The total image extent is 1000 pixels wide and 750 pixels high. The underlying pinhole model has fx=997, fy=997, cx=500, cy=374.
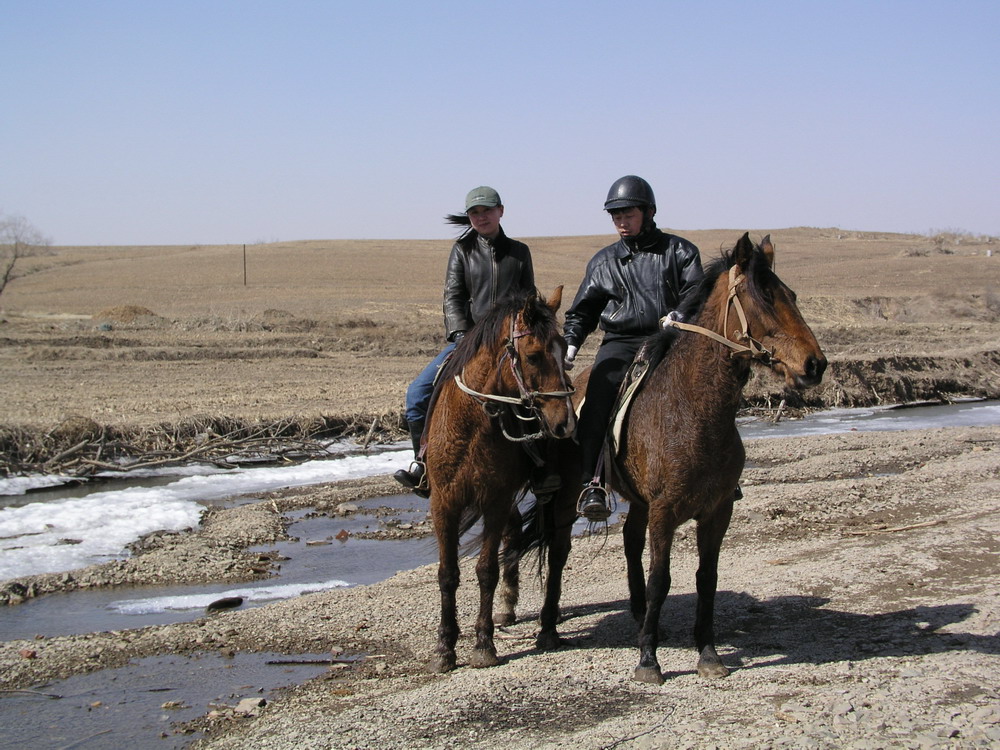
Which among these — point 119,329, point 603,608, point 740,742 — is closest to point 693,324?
point 740,742

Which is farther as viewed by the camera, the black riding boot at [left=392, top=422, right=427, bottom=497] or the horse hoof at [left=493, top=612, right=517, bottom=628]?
the horse hoof at [left=493, top=612, right=517, bottom=628]

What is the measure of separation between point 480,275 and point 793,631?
3434mm

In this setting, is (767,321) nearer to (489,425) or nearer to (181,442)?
(489,425)

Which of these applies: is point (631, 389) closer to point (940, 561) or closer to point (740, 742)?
point (740, 742)

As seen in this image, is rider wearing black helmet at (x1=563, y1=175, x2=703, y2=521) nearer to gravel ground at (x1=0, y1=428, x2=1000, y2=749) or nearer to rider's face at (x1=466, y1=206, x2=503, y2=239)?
rider's face at (x1=466, y1=206, x2=503, y2=239)

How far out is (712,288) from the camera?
6.35 meters

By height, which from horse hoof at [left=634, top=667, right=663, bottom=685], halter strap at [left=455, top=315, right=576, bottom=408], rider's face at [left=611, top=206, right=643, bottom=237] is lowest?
horse hoof at [left=634, top=667, right=663, bottom=685]

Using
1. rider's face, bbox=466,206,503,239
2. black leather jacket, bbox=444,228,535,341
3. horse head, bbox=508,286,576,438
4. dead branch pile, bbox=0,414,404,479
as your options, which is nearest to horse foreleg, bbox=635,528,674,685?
horse head, bbox=508,286,576,438

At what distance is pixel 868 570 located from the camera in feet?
27.7

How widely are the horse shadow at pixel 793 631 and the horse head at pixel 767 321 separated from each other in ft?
6.39

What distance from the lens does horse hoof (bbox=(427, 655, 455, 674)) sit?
6.71m

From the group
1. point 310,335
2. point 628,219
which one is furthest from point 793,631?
point 310,335

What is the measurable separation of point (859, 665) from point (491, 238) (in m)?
3.87

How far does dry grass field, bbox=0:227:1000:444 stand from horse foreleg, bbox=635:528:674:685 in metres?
11.9
